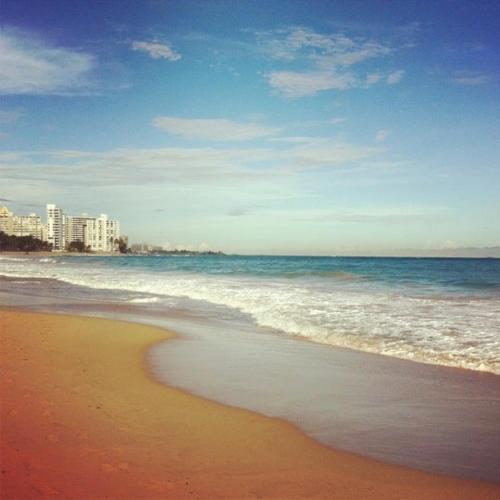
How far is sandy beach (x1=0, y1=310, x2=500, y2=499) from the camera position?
3762mm

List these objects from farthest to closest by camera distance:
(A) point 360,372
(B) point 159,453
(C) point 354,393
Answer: (A) point 360,372 → (C) point 354,393 → (B) point 159,453

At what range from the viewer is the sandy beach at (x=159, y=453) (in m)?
3.76

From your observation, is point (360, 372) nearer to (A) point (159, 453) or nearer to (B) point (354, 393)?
(B) point (354, 393)

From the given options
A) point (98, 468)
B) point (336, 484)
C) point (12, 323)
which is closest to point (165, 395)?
point (98, 468)

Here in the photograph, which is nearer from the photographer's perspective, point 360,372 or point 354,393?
point 354,393

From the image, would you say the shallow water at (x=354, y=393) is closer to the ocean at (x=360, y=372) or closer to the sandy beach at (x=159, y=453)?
the ocean at (x=360, y=372)

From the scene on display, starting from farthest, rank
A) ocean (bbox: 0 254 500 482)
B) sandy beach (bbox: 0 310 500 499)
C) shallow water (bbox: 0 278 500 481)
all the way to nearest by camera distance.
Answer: ocean (bbox: 0 254 500 482)
shallow water (bbox: 0 278 500 481)
sandy beach (bbox: 0 310 500 499)

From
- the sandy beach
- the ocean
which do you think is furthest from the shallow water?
the sandy beach

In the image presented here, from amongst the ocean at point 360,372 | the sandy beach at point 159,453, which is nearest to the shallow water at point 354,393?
the ocean at point 360,372

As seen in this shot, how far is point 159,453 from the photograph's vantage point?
4.38m

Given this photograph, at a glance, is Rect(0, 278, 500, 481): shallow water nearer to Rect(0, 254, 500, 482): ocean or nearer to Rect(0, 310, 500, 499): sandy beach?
Rect(0, 254, 500, 482): ocean

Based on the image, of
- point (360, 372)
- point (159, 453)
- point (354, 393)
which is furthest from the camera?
point (360, 372)

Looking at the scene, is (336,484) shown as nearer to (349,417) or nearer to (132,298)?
(349,417)

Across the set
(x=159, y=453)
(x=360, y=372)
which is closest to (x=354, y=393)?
(x=360, y=372)
